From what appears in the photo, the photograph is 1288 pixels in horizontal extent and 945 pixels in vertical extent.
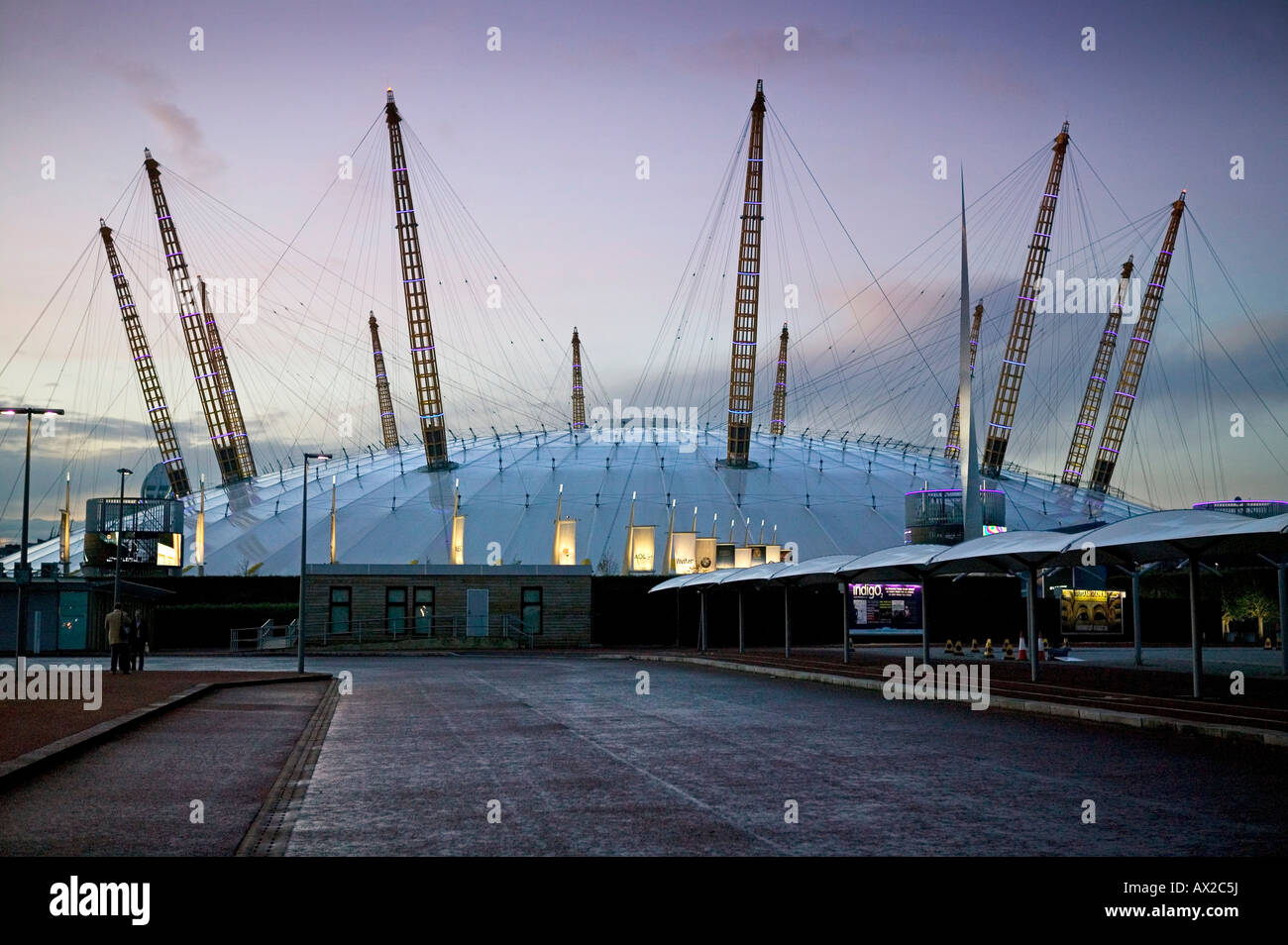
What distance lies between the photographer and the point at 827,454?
87625mm

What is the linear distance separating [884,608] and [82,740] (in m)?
43.8

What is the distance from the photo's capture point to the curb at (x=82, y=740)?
13.9 metres

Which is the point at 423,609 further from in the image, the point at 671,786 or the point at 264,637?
the point at 671,786

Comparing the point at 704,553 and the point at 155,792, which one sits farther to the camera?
the point at 704,553

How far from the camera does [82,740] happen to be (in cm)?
1702

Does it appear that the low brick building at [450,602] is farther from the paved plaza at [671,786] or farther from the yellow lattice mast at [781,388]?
the yellow lattice mast at [781,388]

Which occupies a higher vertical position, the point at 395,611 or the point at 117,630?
the point at 117,630

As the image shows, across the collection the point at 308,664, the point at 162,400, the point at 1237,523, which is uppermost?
the point at 162,400

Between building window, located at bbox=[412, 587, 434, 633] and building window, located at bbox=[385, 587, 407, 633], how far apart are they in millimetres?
548

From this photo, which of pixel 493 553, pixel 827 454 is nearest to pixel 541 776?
pixel 493 553

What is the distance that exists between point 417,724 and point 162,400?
296 ft

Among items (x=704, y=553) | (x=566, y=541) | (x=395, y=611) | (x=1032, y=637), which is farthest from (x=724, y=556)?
(x=1032, y=637)

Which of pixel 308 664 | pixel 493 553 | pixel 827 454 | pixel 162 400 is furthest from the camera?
pixel 162 400
